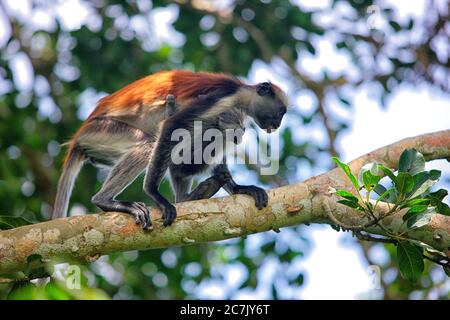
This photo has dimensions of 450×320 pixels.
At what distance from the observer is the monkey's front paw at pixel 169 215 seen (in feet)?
12.9

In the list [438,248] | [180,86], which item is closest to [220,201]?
[438,248]

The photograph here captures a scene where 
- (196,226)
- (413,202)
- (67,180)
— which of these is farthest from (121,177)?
(413,202)

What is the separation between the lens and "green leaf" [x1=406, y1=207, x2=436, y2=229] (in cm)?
352

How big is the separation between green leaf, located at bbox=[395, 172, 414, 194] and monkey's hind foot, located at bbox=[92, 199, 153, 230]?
1.38 meters

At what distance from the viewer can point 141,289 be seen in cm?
786

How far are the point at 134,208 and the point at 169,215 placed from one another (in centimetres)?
36

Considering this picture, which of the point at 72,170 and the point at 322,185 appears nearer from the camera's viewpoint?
the point at 322,185

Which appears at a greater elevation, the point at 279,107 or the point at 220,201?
the point at 279,107

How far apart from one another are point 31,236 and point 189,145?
6.14ft

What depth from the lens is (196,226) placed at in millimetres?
3877

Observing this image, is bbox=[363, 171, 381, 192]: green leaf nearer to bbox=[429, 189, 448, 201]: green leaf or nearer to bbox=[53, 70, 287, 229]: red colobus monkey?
bbox=[429, 189, 448, 201]: green leaf

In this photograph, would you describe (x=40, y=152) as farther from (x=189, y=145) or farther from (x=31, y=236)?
(x=31, y=236)
